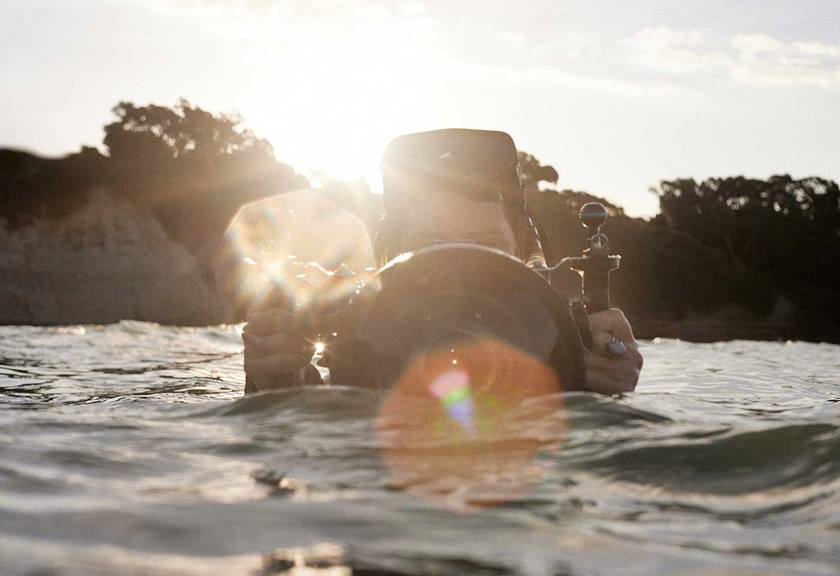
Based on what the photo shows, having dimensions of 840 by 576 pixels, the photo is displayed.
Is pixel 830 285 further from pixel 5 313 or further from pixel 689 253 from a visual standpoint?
pixel 5 313

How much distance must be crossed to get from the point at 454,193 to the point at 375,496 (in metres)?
3.55

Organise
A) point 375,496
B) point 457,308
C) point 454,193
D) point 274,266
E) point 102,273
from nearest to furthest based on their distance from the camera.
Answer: point 375,496 → point 457,308 → point 274,266 → point 454,193 → point 102,273

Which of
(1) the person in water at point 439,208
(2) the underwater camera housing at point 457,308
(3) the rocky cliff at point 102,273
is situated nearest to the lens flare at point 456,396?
(2) the underwater camera housing at point 457,308

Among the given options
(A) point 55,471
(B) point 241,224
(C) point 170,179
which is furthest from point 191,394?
(C) point 170,179

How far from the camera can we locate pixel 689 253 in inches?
2125

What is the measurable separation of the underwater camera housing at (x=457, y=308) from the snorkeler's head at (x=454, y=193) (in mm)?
1900

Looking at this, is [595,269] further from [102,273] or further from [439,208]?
[102,273]

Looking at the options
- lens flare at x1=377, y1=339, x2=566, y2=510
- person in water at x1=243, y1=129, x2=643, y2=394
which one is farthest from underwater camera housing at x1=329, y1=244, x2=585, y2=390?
person in water at x1=243, y1=129, x2=643, y2=394

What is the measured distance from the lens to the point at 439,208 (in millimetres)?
5684

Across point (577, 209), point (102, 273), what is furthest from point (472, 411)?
point (577, 209)

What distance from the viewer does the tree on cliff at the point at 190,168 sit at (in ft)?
104

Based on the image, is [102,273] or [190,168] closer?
[102,273]

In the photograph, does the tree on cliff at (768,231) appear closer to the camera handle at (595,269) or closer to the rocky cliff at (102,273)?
the rocky cliff at (102,273)

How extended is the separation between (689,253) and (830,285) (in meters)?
12.1
